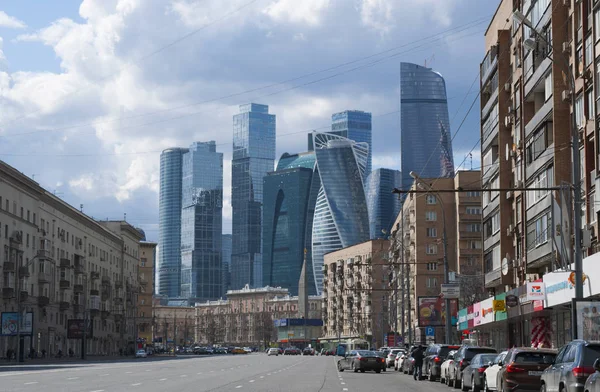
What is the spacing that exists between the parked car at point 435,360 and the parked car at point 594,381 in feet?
88.2

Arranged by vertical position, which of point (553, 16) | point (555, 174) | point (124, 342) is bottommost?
point (124, 342)

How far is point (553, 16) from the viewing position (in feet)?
170

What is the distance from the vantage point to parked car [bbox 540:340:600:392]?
838 inches

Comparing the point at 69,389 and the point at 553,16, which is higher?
the point at 553,16

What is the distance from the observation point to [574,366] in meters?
21.7

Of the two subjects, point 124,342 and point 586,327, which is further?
point 124,342

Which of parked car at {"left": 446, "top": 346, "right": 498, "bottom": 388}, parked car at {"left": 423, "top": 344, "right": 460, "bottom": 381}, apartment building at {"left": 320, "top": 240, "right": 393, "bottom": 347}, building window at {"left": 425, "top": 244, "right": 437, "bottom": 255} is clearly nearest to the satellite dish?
parked car at {"left": 423, "top": 344, "right": 460, "bottom": 381}

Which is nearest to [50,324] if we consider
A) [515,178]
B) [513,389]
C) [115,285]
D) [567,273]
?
[115,285]

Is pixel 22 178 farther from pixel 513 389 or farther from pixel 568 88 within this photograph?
pixel 513 389

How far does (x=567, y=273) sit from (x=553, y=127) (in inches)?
535

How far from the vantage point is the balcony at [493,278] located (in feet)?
222

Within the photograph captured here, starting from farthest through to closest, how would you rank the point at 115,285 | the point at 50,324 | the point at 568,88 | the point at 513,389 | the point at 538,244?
the point at 115,285, the point at 50,324, the point at 538,244, the point at 568,88, the point at 513,389

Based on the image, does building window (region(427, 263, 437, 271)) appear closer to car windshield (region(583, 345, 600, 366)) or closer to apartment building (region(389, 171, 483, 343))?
apartment building (region(389, 171, 483, 343))

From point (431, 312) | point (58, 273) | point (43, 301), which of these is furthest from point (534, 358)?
point (58, 273)
